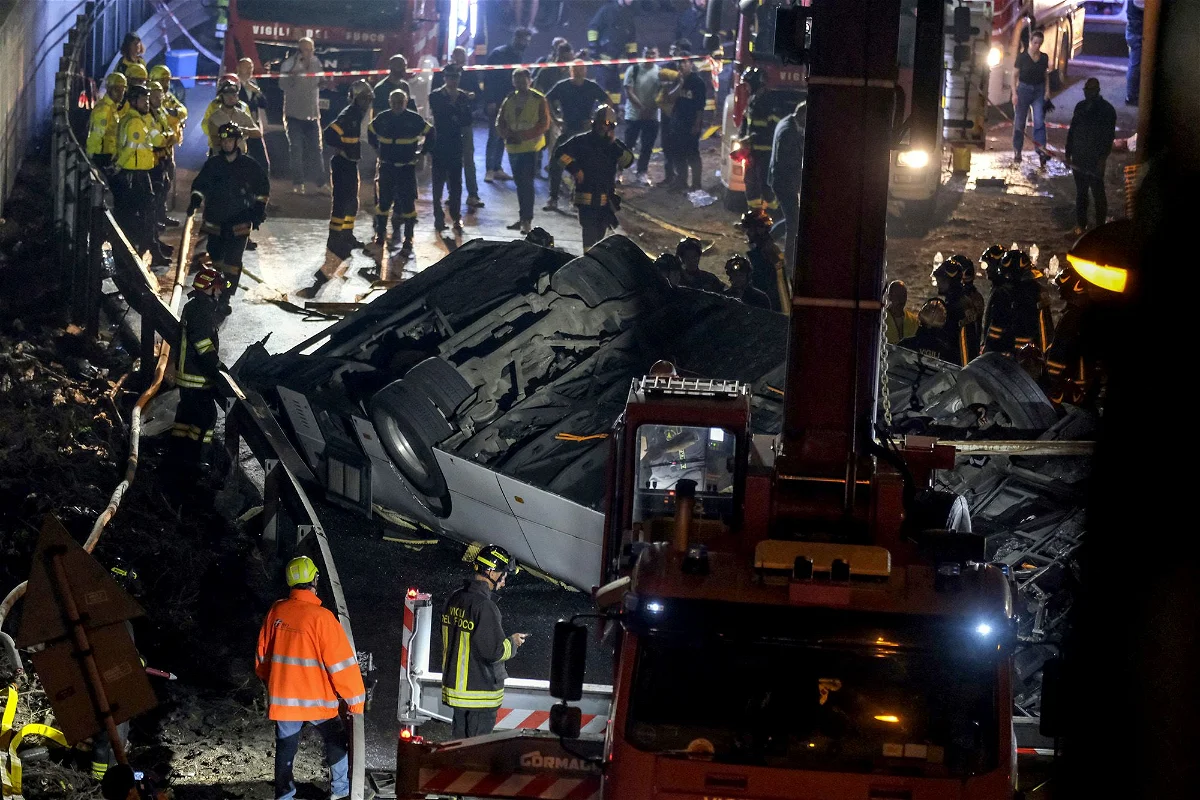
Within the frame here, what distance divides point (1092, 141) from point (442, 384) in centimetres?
987

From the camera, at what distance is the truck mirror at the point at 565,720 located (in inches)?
229

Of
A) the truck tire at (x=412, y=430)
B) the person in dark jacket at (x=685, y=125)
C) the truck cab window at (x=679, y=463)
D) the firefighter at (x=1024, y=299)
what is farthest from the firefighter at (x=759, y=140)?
the truck cab window at (x=679, y=463)

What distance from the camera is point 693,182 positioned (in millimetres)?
20297

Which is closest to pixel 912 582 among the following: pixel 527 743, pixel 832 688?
pixel 832 688

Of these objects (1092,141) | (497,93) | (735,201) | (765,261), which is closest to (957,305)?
(765,261)

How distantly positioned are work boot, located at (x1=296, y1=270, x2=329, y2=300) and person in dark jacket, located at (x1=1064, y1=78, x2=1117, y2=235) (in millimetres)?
8637

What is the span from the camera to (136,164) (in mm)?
15172

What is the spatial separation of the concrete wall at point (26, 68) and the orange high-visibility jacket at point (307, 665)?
9299 millimetres

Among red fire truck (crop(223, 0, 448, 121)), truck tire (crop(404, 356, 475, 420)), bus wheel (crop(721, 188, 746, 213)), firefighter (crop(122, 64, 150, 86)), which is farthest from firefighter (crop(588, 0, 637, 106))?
truck tire (crop(404, 356, 475, 420))

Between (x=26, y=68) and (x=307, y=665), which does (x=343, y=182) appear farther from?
(x=307, y=665)

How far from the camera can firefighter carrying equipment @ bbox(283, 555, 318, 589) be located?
7410mm

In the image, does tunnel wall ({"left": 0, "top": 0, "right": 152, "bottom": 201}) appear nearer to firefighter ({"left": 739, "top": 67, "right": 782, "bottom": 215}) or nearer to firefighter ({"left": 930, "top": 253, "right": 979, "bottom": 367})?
firefighter ({"left": 739, "top": 67, "right": 782, "bottom": 215})

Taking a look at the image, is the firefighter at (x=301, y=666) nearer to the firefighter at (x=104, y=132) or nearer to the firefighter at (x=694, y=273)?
the firefighter at (x=694, y=273)

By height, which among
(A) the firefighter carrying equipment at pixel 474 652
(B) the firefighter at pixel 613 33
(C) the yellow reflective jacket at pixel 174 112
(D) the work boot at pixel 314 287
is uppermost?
(B) the firefighter at pixel 613 33
